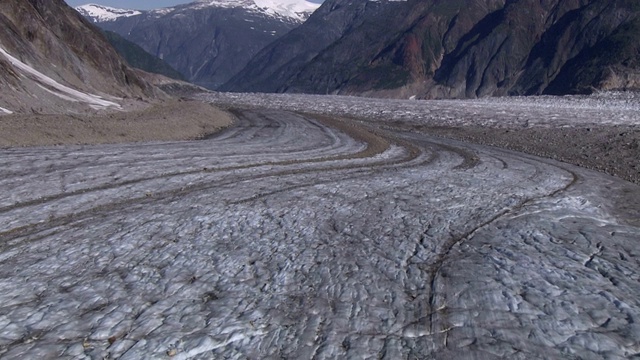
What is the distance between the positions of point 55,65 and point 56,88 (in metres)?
4.85

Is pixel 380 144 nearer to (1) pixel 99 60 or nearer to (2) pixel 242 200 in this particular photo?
(2) pixel 242 200

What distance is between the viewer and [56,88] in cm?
2584

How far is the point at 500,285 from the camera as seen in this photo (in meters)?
7.65

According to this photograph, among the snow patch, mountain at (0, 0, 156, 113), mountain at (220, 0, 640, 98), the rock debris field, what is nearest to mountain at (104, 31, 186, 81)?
mountain at (220, 0, 640, 98)

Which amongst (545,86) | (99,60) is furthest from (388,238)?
(545,86)

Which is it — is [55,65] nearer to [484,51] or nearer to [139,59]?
[484,51]

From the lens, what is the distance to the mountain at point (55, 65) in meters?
22.6

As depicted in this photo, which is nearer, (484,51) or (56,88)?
(56,88)

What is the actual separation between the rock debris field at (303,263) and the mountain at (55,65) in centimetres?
912

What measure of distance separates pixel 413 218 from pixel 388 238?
1.24m

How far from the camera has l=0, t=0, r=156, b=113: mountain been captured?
22562mm

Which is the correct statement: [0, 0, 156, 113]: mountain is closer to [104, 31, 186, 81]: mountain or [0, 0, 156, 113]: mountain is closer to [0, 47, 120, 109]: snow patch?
[0, 47, 120, 109]: snow patch

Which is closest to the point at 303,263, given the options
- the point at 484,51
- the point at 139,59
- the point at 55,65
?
the point at 55,65

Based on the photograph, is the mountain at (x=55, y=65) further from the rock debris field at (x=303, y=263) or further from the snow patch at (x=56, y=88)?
the rock debris field at (x=303, y=263)
